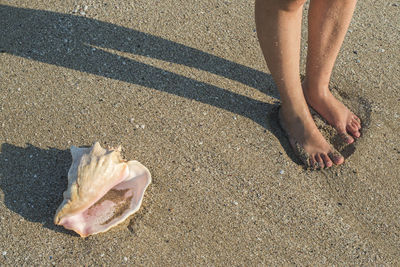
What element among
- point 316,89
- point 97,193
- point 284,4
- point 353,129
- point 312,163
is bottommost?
point 97,193

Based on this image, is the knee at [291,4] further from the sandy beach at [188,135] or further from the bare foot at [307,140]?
the sandy beach at [188,135]

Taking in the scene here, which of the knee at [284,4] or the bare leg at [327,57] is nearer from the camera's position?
the knee at [284,4]

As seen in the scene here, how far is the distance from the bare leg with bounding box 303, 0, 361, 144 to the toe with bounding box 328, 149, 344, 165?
0.45 feet

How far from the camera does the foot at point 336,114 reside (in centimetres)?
217

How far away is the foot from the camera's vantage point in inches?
85.6

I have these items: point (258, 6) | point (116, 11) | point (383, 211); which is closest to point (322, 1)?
point (258, 6)

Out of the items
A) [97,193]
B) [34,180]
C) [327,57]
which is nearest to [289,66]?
[327,57]

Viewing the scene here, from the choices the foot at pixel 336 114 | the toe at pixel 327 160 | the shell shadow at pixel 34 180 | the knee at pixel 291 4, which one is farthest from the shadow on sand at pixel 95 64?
the knee at pixel 291 4

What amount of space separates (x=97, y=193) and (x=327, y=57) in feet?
4.26

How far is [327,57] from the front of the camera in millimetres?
2043

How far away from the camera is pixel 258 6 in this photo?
1.66 meters

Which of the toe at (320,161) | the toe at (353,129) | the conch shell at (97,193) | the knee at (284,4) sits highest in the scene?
the knee at (284,4)

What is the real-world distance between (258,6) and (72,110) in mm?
1141

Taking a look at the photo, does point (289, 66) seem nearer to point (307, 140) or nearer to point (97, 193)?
point (307, 140)
